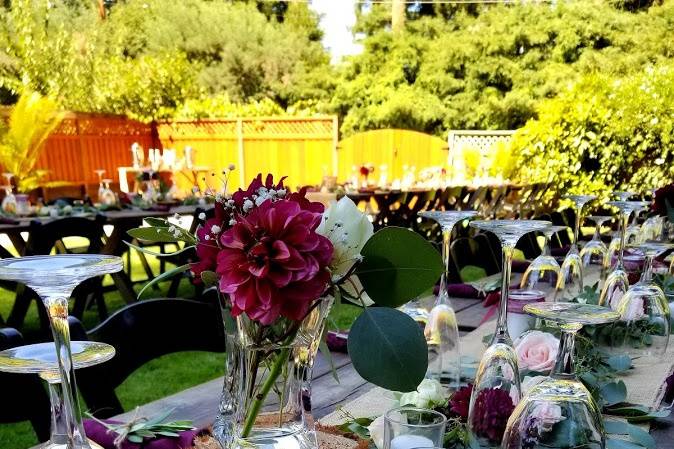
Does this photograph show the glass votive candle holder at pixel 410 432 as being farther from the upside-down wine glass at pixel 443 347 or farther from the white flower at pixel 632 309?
the white flower at pixel 632 309

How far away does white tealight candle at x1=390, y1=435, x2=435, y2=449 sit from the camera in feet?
2.10

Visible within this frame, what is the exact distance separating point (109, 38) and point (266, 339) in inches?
794

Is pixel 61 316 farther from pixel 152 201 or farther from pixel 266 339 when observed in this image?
pixel 152 201

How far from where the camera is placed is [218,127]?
13.3 m

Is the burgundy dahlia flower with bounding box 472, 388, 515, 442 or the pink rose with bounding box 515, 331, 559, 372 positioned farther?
the pink rose with bounding box 515, 331, 559, 372

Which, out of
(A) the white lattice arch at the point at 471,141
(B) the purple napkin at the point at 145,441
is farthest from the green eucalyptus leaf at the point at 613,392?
(A) the white lattice arch at the point at 471,141

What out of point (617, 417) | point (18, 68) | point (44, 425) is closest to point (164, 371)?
point (44, 425)

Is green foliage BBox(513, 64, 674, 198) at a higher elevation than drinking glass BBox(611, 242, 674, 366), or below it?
higher

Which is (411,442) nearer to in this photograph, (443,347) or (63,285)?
(63,285)

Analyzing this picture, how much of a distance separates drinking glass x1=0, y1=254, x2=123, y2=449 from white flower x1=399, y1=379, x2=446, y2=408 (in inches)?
18.3

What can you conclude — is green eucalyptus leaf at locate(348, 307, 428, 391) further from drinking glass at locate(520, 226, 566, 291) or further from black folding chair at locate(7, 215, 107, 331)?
black folding chair at locate(7, 215, 107, 331)

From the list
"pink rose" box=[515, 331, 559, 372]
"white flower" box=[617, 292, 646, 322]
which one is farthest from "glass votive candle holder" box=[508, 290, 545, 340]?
"white flower" box=[617, 292, 646, 322]

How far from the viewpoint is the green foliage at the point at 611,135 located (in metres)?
6.08

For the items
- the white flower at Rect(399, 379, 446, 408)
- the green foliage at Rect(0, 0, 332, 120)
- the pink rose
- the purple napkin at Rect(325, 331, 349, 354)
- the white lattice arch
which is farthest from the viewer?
the green foliage at Rect(0, 0, 332, 120)
